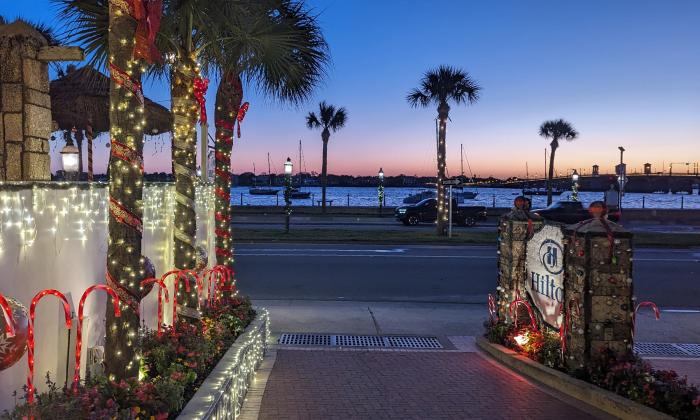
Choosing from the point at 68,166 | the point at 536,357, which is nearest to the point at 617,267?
the point at 536,357

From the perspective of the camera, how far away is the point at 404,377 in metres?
7.10

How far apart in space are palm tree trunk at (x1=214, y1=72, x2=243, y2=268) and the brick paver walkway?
6.24 ft

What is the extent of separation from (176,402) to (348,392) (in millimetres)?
2454

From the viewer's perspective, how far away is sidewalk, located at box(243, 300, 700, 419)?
5910 millimetres

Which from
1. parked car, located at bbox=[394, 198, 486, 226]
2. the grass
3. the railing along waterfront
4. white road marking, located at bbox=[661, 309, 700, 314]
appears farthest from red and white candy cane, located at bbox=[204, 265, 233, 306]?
parked car, located at bbox=[394, 198, 486, 226]

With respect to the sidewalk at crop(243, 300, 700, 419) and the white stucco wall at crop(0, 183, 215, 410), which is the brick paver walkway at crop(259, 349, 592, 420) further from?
the white stucco wall at crop(0, 183, 215, 410)

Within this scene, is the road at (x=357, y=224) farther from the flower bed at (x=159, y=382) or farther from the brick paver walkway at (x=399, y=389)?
the flower bed at (x=159, y=382)

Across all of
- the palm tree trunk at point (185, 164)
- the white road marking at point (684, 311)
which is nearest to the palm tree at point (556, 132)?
the white road marking at point (684, 311)

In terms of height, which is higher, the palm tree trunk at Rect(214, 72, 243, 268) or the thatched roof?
the thatched roof

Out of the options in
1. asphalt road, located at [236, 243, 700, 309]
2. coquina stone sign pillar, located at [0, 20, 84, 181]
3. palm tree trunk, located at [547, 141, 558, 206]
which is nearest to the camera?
coquina stone sign pillar, located at [0, 20, 84, 181]

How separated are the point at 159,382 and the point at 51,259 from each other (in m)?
1.18

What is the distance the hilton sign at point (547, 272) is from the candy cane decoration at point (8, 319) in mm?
5483

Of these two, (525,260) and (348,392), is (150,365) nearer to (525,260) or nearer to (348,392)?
(348,392)

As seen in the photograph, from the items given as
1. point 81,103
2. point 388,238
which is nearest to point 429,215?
point 388,238
